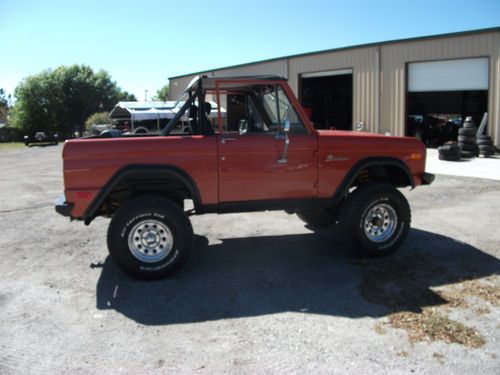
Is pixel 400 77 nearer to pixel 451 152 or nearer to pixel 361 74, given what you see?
pixel 361 74

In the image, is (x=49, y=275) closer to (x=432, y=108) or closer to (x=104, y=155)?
(x=104, y=155)

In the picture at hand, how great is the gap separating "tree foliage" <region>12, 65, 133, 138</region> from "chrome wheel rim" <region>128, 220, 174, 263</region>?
46424 mm

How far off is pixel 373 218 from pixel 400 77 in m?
16.7

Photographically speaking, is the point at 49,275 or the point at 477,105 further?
the point at 477,105

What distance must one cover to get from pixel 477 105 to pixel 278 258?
27751mm

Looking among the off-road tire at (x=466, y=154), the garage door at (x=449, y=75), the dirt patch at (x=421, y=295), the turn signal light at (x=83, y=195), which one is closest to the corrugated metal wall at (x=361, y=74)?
the garage door at (x=449, y=75)

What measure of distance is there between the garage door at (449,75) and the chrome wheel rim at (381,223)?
1493cm

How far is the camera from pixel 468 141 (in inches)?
676

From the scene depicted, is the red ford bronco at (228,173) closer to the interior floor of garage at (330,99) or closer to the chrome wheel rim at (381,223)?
the chrome wheel rim at (381,223)

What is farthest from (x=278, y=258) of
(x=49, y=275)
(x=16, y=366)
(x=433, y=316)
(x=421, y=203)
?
(x=421, y=203)

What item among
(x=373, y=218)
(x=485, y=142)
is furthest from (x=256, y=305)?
(x=485, y=142)

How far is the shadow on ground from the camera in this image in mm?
4438

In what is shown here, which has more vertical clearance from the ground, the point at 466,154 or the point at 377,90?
the point at 377,90

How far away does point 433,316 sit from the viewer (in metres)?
4.17
